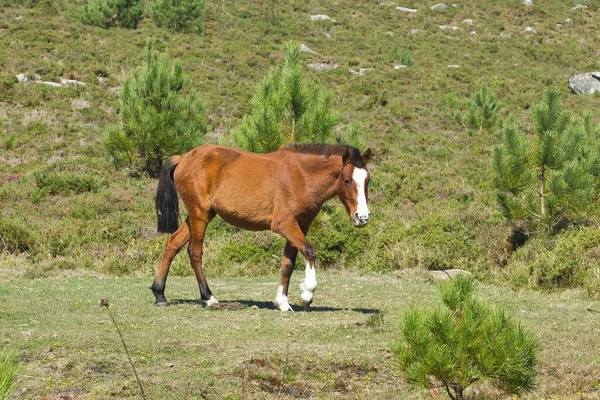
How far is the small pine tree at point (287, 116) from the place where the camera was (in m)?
20.2

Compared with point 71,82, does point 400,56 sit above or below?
below

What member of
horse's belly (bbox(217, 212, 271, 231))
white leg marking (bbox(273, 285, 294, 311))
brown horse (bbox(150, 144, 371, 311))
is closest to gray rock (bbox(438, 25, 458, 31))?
brown horse (bbox(150, 144, 371, 311))

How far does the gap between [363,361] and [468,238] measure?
11859 mm

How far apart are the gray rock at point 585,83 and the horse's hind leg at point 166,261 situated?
50366 millimetres

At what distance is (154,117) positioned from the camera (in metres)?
28.4

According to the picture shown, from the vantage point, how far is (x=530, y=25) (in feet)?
274

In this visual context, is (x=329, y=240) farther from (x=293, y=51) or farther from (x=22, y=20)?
(x=22, y=20)

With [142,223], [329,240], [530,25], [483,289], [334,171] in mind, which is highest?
[334,171]

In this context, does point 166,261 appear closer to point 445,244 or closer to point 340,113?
point 445,244

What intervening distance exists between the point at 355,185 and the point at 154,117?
746 inches

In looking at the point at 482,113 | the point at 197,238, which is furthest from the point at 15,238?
the point at 482,113

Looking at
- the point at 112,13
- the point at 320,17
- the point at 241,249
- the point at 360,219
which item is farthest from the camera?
the point at 320,17

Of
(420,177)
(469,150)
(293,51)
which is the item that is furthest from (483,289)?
(469,150)

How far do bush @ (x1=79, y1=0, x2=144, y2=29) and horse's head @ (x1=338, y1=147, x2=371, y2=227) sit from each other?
52.0 metres
